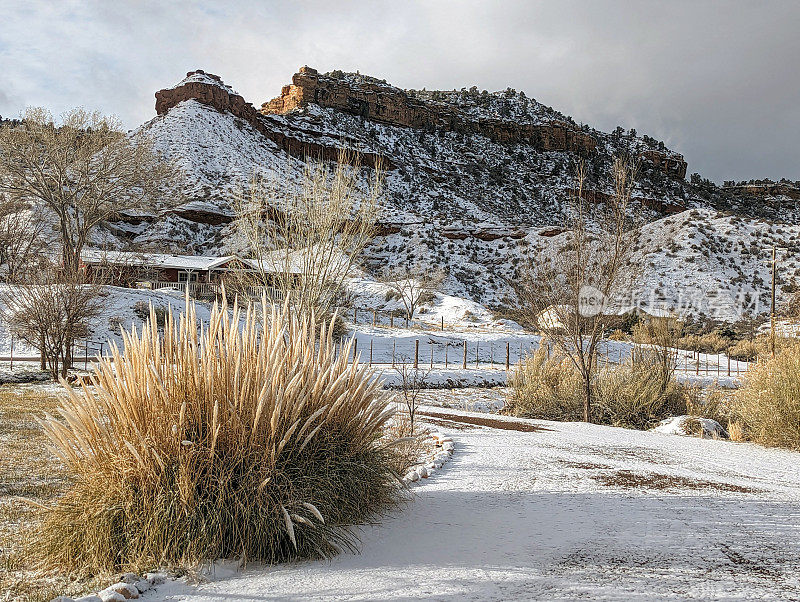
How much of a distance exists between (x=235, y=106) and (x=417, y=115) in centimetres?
2381

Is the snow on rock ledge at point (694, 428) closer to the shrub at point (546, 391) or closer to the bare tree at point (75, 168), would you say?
the shrub at point (546, 391)

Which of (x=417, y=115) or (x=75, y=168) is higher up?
(x=417, y=115)

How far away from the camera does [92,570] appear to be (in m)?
3.31

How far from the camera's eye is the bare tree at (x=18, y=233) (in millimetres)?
35075

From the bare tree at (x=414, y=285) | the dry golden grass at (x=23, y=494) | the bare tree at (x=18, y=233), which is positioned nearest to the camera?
the dry golden grass at (x=23, y=494)

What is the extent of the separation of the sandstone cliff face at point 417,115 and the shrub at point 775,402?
72874 mm

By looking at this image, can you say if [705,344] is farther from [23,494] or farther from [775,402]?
[23,494]

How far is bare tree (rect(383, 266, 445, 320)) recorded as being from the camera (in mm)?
40250

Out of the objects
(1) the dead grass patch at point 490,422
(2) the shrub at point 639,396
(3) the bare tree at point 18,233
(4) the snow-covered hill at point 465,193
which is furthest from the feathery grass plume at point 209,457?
(3) the bare tree at point 18,233

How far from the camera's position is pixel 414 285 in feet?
138

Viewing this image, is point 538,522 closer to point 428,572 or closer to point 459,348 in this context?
point 428,572

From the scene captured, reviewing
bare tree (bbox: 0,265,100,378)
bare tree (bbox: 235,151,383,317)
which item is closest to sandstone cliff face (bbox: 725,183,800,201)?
bare tree (bbox: 235,151,383,317)

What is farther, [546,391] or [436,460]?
[546,391]

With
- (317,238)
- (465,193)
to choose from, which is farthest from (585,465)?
(465,193)
